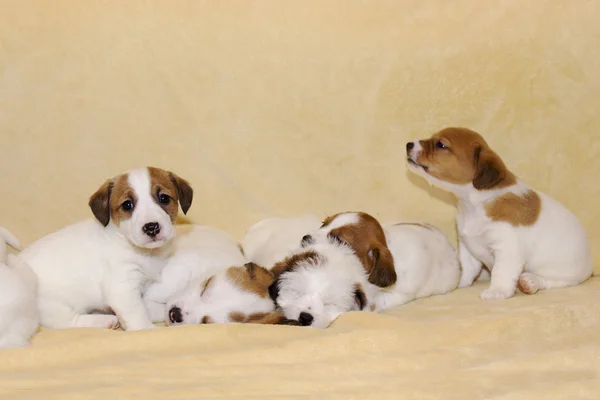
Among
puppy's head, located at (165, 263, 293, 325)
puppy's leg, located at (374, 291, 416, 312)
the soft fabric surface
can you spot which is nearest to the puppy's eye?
puppy's head, located at (165, 263, 293, 325)

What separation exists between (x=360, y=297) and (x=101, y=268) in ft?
4.57

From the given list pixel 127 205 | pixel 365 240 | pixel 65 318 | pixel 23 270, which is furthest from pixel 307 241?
pixel 23 270

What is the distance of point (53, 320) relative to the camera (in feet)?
14.9

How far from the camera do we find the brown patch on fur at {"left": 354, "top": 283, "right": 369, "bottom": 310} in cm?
446

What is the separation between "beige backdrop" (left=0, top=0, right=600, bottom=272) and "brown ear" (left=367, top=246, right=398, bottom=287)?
1155 millimetres

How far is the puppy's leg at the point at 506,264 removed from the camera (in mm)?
4891

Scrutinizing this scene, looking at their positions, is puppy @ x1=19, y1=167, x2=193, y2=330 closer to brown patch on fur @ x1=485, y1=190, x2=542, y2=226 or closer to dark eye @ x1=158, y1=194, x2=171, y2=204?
dark eye @ x1=158, y1=194, x2=171, y2=204

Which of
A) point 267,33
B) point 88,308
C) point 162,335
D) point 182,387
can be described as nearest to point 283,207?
point 267,33

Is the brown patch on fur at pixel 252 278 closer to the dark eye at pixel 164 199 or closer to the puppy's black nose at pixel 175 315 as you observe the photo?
the puppy's black nose at pixel 175 315

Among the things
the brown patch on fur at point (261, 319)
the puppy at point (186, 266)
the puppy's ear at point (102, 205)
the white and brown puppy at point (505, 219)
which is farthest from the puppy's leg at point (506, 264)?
the puppy's ear at point (102, 205)

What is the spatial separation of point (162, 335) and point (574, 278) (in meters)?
2.51

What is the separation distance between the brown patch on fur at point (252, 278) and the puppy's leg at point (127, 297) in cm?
52

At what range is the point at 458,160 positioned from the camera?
5.06 m

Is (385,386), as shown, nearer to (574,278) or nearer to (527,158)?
(574,278)
